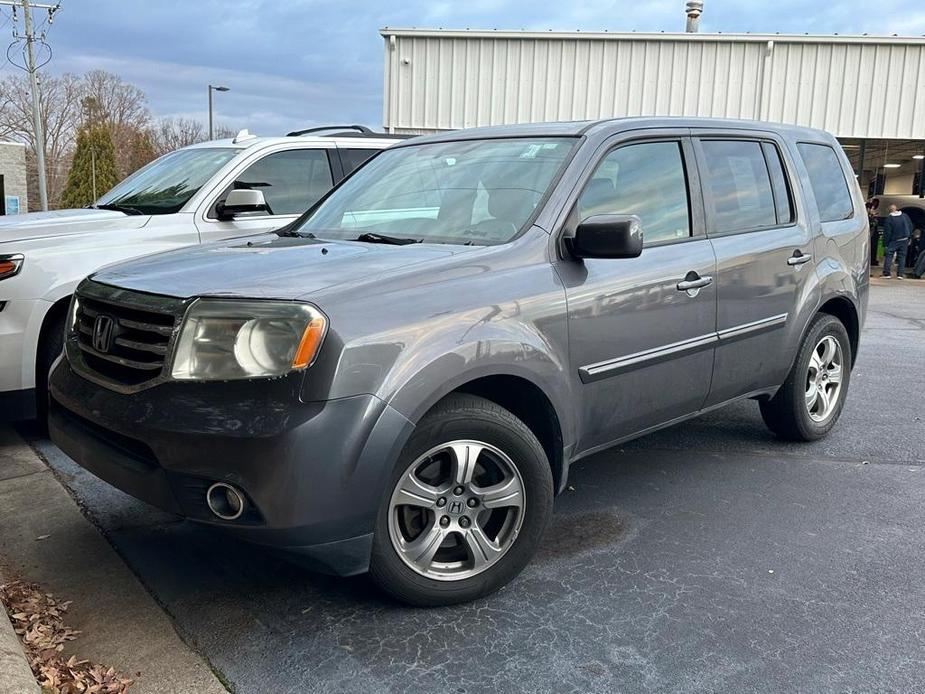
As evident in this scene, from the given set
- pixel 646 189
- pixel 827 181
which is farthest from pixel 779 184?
pixel 646 189

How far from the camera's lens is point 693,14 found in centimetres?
1884

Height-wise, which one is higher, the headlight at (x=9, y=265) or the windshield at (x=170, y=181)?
the windshield at (x=170, y=181)

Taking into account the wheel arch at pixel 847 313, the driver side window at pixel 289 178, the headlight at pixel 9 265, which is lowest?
the wheel arch at pixel 847 313

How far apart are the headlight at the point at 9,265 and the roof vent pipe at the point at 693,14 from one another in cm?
1669

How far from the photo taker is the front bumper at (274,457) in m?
2.64

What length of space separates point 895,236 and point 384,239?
58.8ft

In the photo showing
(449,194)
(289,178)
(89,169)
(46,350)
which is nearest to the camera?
(449,194)

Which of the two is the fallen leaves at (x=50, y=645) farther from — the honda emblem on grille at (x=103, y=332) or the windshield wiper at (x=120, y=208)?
the windshield wiper at (x=120, y=208)

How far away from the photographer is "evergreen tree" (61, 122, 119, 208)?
32.7 m

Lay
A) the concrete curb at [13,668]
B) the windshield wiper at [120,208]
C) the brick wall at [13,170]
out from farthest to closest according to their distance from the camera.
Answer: the brick wall at [13,170] < the windshield wiper at [120,208] < the concrete curb at [13,668]

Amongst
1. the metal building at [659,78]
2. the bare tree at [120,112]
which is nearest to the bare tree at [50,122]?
the bare tree at [120,112]

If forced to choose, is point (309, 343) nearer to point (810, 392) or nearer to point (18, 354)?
point (18, 354)

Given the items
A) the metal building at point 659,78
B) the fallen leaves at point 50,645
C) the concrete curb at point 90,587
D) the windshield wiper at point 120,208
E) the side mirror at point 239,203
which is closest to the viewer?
the fallen leaves at point 50,645

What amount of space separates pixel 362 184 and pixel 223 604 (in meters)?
2.23
